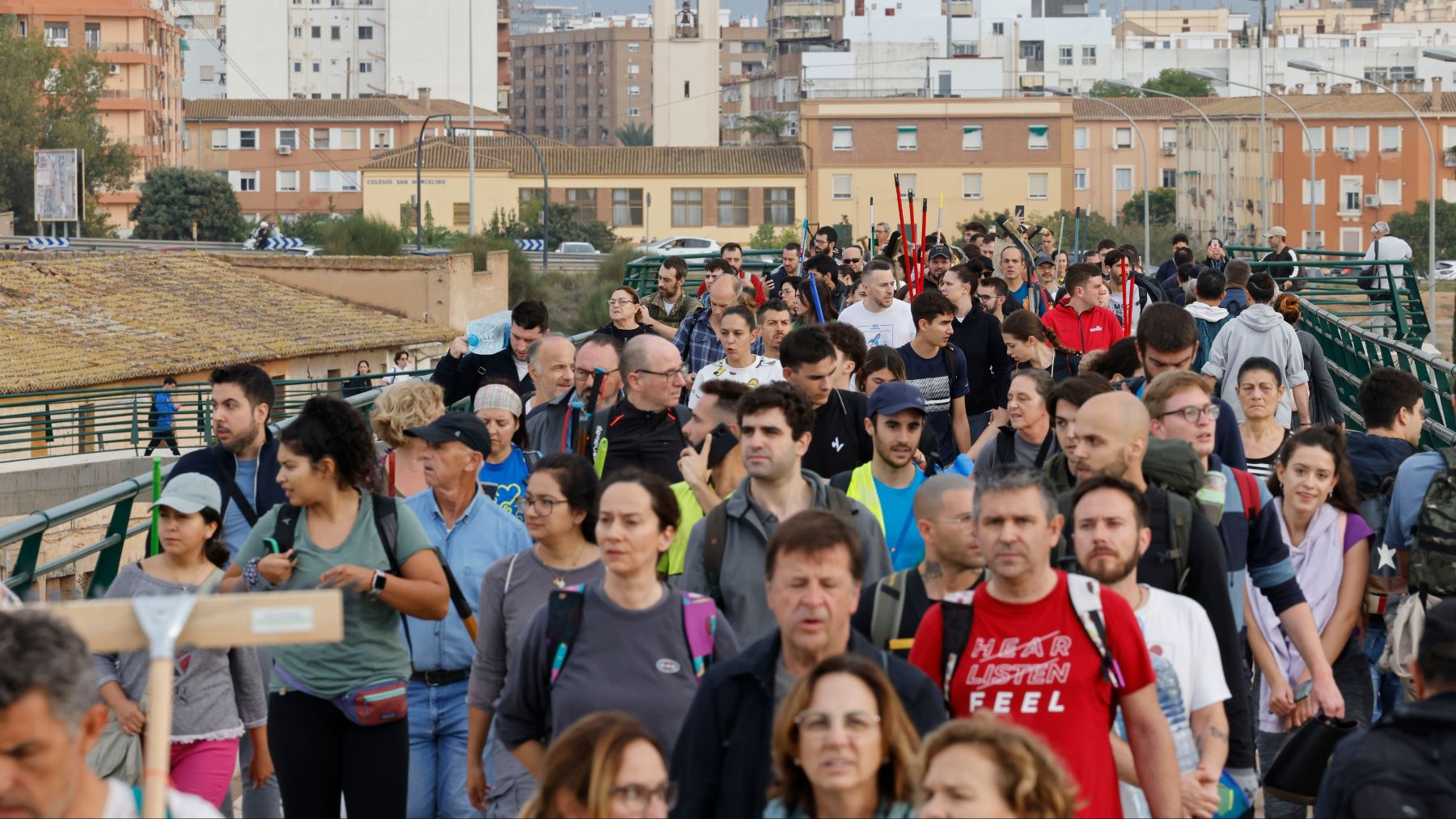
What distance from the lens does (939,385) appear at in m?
10.8

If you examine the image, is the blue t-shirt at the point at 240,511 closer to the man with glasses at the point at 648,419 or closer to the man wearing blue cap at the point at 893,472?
the man with glasses at the point at 648,419

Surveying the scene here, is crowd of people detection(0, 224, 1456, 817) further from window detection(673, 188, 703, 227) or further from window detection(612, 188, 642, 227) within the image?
window detection(612, 188, 642, 227)

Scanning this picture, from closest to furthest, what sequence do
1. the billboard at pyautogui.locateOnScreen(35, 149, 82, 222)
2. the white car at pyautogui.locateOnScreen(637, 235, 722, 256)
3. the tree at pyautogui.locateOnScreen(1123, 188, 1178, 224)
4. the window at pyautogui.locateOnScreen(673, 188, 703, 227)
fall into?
the billboard at pyautogui.locateOnScreen(35, 149, 82, 222) → the white car at pyautogui.locateOnScreen(637, 235, 722, 256) → the window at pyautogui.locateOnScreen(673, 188, 703, 227) → the tree at pyautogui.locateOnScreen(1123, 188, 1178, 224)

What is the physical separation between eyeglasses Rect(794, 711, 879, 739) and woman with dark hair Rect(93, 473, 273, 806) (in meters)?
2.82

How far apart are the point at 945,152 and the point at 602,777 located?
321ft

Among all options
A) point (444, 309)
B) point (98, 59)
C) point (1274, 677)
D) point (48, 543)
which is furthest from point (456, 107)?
point (1274, 677)

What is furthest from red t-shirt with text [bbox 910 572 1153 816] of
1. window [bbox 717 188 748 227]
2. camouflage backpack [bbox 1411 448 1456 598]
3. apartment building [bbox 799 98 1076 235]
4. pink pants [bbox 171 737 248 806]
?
window [bbox 717 188 748 227]

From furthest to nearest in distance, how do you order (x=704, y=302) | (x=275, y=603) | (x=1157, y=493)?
1. (x=704, y=302)
2. (x=1157, y=493)
3. (x=275, y=603)

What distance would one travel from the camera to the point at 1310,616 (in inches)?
258

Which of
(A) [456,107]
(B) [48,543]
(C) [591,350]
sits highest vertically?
(A) [456,107]

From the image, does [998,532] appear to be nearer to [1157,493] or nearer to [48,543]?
[1157,493]

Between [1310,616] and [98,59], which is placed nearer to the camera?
[1310,616]

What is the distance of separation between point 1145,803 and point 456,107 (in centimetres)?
12056

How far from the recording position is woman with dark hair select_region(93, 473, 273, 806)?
6648 mm
